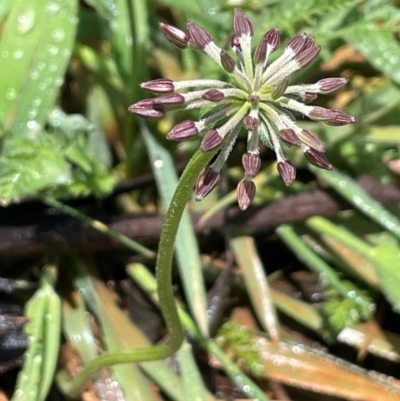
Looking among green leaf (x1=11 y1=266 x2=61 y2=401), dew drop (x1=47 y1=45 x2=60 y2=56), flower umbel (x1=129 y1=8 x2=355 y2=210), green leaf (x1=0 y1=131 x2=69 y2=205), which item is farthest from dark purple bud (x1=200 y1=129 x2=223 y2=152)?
dew drop (x1=47 y1=45 x2=60 y2=56)

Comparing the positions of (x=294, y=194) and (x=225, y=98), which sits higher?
(x=225, y=98)

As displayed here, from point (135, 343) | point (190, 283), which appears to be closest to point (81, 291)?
point (135, 343)

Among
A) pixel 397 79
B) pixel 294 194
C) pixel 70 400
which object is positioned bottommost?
pixel 70 400

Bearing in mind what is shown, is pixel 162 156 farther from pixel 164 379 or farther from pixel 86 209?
pixel 164 379


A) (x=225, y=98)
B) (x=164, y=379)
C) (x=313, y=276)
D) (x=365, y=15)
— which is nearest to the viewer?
(x=225, y=98)

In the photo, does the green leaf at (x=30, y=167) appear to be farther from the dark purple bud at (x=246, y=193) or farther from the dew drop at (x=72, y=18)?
the dark purple bud at (x=246, y=193)

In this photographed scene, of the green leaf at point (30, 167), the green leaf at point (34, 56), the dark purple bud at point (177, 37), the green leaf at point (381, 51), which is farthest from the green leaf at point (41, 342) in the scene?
the green leaf at point (381, 51)

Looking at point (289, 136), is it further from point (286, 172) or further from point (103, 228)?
point (103, 228)

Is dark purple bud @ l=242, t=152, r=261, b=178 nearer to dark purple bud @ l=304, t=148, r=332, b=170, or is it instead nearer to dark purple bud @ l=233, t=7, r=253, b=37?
dark purple bud @ l=304, t=148, r=332, b=170
